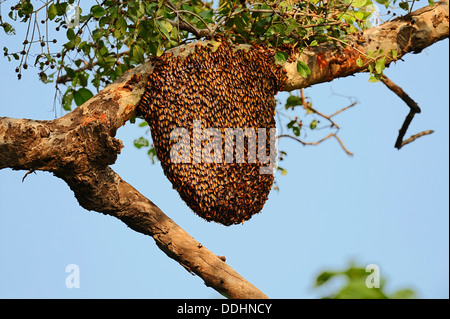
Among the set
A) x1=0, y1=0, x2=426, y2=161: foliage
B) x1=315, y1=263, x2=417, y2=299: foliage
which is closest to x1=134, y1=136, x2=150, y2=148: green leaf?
x1=0, y1=0, x2=426, y2=161: foliage

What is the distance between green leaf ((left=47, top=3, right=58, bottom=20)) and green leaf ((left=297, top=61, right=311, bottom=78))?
1.86 metres

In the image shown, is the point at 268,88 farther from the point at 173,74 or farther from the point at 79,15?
the point at 79,15

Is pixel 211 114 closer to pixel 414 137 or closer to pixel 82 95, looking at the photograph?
pixel 82 95

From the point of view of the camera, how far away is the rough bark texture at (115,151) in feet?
12.1

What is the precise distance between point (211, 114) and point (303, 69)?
85cm

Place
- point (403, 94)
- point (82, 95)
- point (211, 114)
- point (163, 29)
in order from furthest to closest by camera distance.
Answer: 1. point (403, 94)
2. point (82, 95)
3. point (211, 114)
4. point (163, 29)

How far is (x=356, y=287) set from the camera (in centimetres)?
156

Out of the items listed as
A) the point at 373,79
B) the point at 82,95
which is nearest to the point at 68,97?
the point at 82,95

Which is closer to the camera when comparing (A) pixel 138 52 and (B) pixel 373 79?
(A) pixel 138 52

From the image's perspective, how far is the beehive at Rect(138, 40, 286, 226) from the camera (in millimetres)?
4133

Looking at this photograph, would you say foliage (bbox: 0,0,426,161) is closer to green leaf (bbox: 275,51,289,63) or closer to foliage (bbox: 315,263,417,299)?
green leaf (bbox: 275,51,289,63)

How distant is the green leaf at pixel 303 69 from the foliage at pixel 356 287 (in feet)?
9.81

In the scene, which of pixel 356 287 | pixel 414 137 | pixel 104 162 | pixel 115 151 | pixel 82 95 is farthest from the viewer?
pixel 414 137
